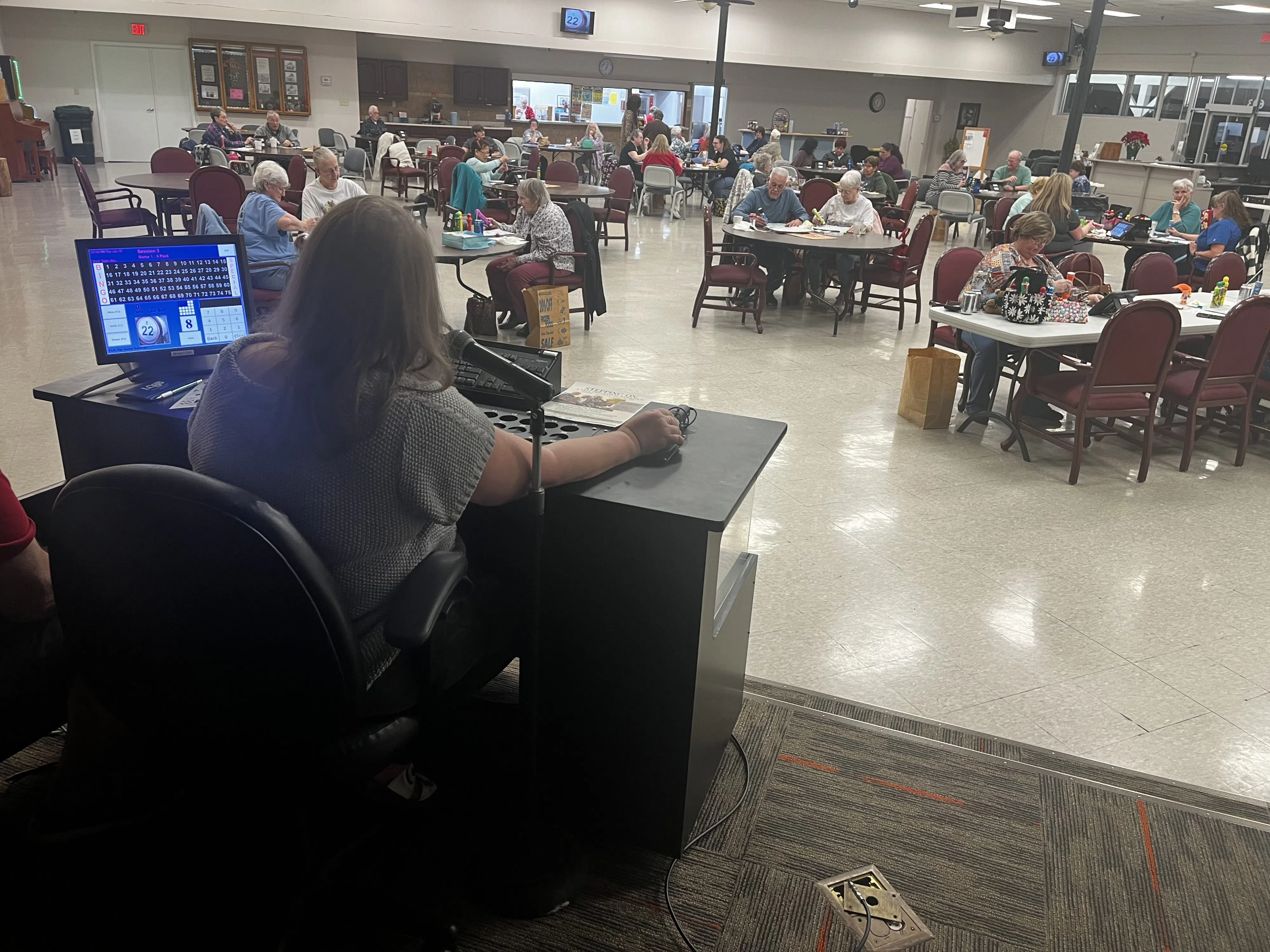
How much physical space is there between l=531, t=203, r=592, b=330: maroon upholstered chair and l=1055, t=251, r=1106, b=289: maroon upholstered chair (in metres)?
3.07

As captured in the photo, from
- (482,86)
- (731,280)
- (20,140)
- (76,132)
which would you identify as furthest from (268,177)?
(482,86)

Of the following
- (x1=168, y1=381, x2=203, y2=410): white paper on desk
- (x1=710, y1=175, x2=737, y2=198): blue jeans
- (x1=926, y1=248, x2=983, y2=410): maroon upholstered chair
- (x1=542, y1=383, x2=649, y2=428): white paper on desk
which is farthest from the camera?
(x1=710, y1=175, x2=737, y2=198): blue jeans

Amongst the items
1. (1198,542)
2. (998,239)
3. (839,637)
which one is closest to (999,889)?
(839,637)

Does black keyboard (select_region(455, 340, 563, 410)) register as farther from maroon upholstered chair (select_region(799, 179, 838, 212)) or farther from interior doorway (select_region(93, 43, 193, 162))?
interior doorway (select_region(93, 43, 193, 162))

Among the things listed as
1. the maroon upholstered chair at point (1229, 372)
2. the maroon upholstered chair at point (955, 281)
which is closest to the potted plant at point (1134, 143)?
the maroon upholstered chair at point (955, 281)

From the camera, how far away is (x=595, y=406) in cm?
221

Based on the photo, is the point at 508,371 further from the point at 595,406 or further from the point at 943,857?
the point at 943,857

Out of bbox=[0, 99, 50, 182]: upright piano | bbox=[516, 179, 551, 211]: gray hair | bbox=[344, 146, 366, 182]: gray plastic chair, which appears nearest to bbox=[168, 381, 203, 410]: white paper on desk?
bbox=[516, 179, 551, 211]: gray hair

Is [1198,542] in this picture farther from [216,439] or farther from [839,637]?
[216,439]

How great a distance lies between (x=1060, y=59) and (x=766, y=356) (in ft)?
49.2

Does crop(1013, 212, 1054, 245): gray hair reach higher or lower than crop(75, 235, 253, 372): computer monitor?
higher

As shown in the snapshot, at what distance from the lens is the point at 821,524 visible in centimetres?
382

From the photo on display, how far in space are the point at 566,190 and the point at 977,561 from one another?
23.3 feet

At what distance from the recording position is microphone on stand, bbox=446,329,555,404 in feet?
4.93
